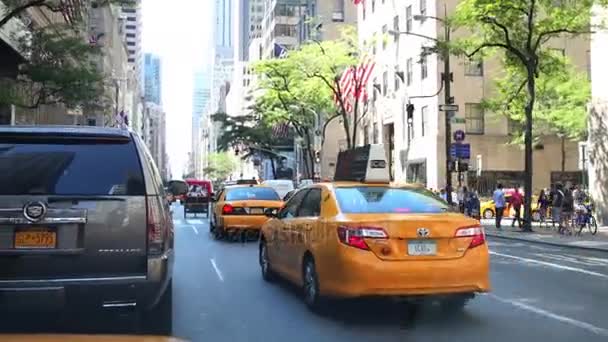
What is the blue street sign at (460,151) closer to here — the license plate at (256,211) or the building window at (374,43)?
the license plate at (256,211)

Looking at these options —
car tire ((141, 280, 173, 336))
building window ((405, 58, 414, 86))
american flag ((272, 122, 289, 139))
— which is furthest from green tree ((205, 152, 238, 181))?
car tire ((141, 280, 173, 336))

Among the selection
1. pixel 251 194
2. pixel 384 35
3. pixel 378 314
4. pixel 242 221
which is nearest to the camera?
pixel 378 314

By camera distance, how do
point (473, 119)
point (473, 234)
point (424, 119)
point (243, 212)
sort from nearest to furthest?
1. point (473, 234)
2. point (243, 212)
3. point (473, 119)
4. point (424, 119)

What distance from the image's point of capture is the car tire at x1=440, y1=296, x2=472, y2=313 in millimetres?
8516

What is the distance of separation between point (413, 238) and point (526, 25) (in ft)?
66.2

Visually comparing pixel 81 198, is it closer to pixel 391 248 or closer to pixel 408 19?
pixel 391 248

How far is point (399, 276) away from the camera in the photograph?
24.7ft

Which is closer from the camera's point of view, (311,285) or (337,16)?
(311,285)

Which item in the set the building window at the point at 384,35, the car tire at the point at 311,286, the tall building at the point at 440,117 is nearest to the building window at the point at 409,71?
the tall building at the point at 440,117

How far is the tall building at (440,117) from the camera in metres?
45.1

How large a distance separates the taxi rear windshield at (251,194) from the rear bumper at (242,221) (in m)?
0.63

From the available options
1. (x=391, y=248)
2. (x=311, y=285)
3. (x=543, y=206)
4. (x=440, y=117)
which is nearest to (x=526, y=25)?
(x=543, y=206)

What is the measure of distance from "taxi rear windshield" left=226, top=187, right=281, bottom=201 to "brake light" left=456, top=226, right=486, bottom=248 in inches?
453

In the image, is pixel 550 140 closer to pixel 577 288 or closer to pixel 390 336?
pixel 577 288
